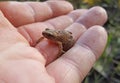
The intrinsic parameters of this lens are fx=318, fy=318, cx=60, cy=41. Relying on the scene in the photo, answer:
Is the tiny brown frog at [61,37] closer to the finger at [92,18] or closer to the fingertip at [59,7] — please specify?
the finger at [92,18]

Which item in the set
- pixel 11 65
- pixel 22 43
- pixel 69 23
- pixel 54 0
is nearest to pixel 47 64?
pixel 22 43

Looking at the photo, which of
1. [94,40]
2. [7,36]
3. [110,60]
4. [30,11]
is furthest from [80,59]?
[110,60]

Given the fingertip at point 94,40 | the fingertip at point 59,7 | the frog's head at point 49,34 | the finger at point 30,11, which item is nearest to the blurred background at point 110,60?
the fingertip at point 59,7

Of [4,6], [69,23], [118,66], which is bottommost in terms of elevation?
[118,66]

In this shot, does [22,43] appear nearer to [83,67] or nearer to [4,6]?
[83,67]

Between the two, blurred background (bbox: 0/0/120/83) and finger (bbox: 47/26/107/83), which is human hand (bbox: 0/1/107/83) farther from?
blurred background (bbox: 0/0/120/83)

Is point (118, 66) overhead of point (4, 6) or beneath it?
beneath

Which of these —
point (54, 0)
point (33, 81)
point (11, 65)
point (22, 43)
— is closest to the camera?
point (33, 81)

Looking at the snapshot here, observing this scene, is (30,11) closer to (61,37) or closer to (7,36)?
(61,37)
